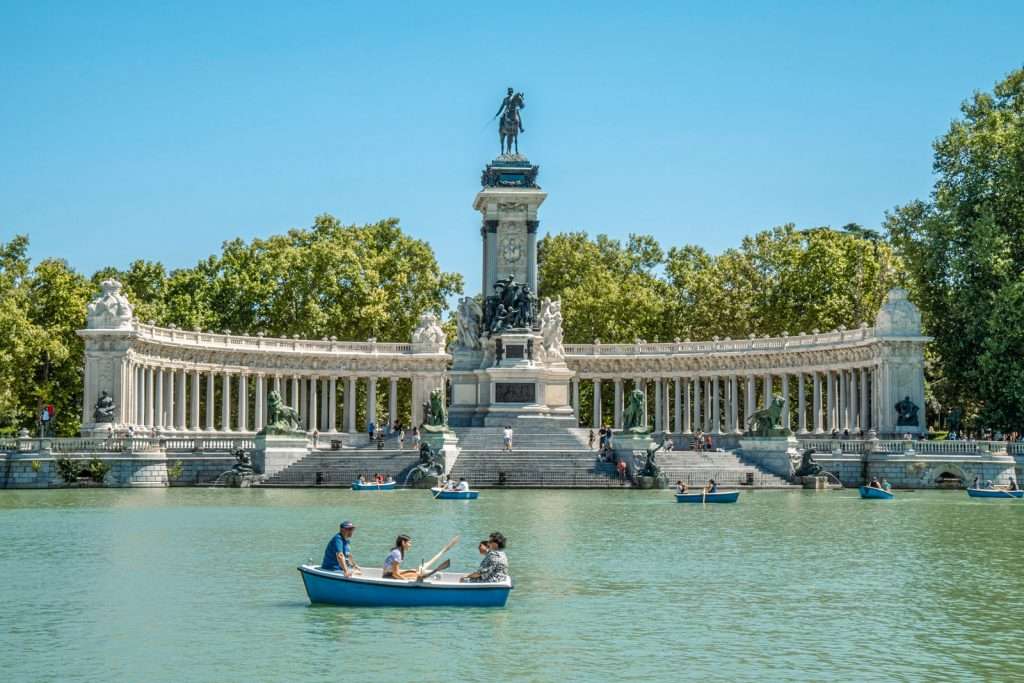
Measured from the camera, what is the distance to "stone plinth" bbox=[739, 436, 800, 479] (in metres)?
66.1

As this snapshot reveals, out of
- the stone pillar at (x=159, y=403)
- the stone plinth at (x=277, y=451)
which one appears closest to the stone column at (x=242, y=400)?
the stone pillar at (x=159, y=403)

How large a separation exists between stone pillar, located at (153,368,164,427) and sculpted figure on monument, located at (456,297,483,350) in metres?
18.0

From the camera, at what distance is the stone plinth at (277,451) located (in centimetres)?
6575

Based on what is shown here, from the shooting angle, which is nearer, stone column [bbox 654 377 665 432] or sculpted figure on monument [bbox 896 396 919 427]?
sculpted figure on monument [bbox 896 396 919 427]

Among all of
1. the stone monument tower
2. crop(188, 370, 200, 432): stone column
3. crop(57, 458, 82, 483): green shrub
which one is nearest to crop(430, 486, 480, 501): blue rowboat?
the stone monument tower

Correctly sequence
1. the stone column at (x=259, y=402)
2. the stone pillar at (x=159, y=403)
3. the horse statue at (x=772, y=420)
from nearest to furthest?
1. the horse statue at (x=772, y=420)
2. the stone pillar at (x=159, y=403)
3. the stone column at (x=259, y=402)

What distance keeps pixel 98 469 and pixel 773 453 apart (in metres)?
28.5

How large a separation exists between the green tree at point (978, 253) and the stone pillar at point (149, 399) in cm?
3938

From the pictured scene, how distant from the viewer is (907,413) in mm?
76438

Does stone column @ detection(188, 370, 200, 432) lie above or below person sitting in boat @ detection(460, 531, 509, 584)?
above

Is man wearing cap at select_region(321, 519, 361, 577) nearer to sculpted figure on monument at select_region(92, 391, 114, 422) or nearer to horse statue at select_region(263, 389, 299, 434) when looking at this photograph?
horse statue at select_region(263, 389, 299, 434)

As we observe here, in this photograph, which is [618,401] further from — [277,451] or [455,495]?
[455,495]

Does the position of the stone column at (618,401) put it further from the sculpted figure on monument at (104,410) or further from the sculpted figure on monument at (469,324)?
the sculpted figure on monument at (104,410)

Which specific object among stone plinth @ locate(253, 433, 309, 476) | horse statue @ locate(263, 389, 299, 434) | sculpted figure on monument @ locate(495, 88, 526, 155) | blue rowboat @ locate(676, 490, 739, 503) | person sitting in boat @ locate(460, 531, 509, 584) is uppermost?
sculpted figure on monument @ locate(495, 88, 526, 155)
